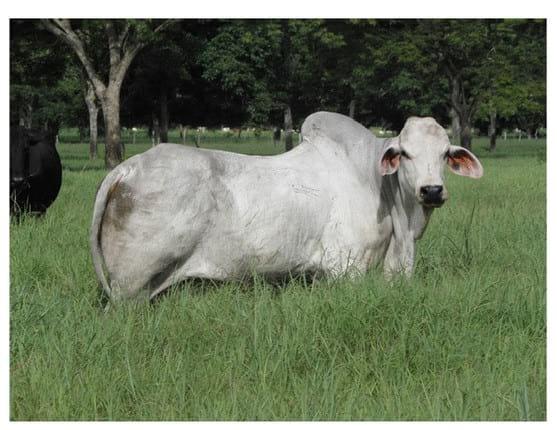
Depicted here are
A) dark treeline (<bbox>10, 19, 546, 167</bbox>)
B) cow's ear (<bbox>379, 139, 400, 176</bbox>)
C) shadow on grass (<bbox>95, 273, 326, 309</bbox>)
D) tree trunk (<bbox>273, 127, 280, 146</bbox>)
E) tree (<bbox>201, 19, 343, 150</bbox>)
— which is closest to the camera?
shadow on grass (<bbox>95, 273, 326, 309</bbox>)

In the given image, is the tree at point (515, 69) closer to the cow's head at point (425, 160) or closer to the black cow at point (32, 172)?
the black cow at point (32, 172)

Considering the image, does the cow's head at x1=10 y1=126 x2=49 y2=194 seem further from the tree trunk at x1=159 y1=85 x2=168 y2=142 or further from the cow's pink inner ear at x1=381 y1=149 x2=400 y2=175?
the tree trunk at x1=159 y1=85 x2=168 y2=142

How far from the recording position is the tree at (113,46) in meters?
12.7

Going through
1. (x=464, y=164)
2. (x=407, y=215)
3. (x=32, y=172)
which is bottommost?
(x=32, y=172)

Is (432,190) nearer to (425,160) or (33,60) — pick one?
(425,160)

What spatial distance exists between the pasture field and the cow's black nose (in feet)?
1.67

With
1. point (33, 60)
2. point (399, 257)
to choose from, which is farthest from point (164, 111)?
point (399, 257)

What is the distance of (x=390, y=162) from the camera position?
4.88m

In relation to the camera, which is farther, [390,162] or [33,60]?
[33,60]

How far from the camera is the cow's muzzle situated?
4.52 m

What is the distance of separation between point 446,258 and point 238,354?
2.73 metres

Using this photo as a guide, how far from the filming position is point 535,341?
4.22m

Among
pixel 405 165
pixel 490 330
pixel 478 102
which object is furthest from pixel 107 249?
pixel 478 102

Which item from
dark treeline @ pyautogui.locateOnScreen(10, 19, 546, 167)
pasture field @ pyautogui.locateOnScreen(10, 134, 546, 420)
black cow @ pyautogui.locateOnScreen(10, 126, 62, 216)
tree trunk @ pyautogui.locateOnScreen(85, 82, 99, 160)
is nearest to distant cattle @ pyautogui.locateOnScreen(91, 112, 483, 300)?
pasture field @ pyautogui.locateOnScreen(10, 134, 546, 420)
